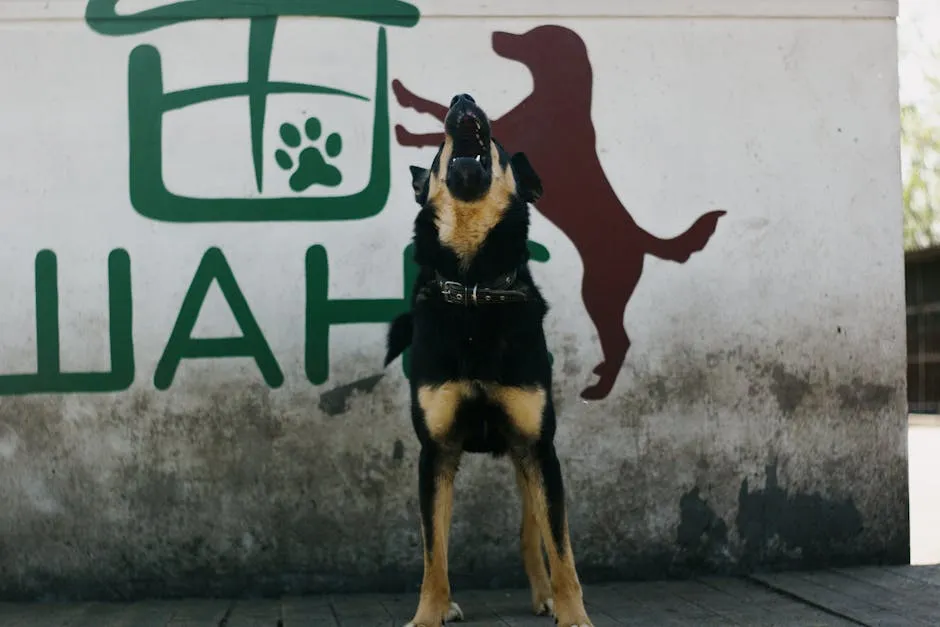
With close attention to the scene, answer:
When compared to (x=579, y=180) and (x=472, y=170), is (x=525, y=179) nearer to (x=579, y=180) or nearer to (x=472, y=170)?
(x=472, y=170)

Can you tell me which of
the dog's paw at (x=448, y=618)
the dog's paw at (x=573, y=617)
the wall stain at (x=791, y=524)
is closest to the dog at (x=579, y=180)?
the wall stain at (x=791, y=524)

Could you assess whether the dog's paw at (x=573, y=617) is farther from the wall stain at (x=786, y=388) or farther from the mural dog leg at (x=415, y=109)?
the mural dog leg at (x=415, y=109)

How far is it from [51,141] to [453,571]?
9.08 ft

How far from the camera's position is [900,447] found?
18.2 ft

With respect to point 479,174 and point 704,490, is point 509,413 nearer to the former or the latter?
point 479,174

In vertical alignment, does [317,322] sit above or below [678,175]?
below

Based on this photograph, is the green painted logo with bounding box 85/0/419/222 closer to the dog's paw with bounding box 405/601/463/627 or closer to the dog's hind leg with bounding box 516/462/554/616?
the dog's hind leg with bounding box 516/462/554/616

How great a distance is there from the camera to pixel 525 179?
4.42m

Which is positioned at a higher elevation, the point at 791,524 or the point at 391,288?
the point at 391,288

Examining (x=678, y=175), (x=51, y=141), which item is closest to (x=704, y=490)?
(x=678, y=175)

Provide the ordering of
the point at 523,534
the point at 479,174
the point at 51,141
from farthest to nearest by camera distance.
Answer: the point at 51,141 < the point at 523,534 < the point at 479,174

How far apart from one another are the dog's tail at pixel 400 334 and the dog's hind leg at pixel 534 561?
2.63 feet

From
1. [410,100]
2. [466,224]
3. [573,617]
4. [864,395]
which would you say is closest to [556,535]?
[573,617]

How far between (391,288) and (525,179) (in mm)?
1156
